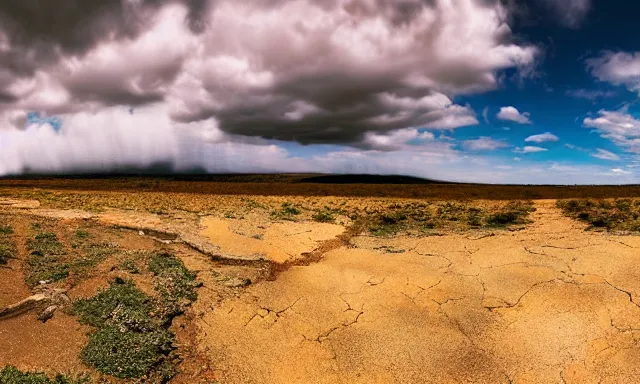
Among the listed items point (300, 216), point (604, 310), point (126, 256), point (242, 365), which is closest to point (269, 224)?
point (300, 216)

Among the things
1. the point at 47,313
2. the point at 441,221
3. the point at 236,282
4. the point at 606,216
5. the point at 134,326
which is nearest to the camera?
the point at 47,313

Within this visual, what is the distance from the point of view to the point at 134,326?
7.64 meters

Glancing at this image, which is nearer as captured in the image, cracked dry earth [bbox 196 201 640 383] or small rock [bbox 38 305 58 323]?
cracked dry earth [bbox 196 201 640 383]

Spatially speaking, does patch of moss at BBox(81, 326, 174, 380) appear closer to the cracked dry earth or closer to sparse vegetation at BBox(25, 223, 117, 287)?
the cracked dry earth

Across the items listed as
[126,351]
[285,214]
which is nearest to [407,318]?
[126,351]

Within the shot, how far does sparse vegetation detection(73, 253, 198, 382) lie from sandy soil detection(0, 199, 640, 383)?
32 cm

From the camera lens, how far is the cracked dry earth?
668 centimetres

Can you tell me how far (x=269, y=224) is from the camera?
19.4m

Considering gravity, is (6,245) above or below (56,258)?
above

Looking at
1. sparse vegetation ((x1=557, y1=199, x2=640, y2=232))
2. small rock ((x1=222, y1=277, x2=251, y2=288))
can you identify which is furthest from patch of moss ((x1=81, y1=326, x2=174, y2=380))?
sparse vegetation ((x1=557, y1=199, x2=640, y2=232))

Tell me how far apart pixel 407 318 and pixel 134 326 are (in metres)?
6.02

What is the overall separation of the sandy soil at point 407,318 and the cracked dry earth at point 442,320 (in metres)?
0.03

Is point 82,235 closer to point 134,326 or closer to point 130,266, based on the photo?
point 130,266

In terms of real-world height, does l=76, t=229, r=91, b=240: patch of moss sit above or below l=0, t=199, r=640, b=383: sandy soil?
above
